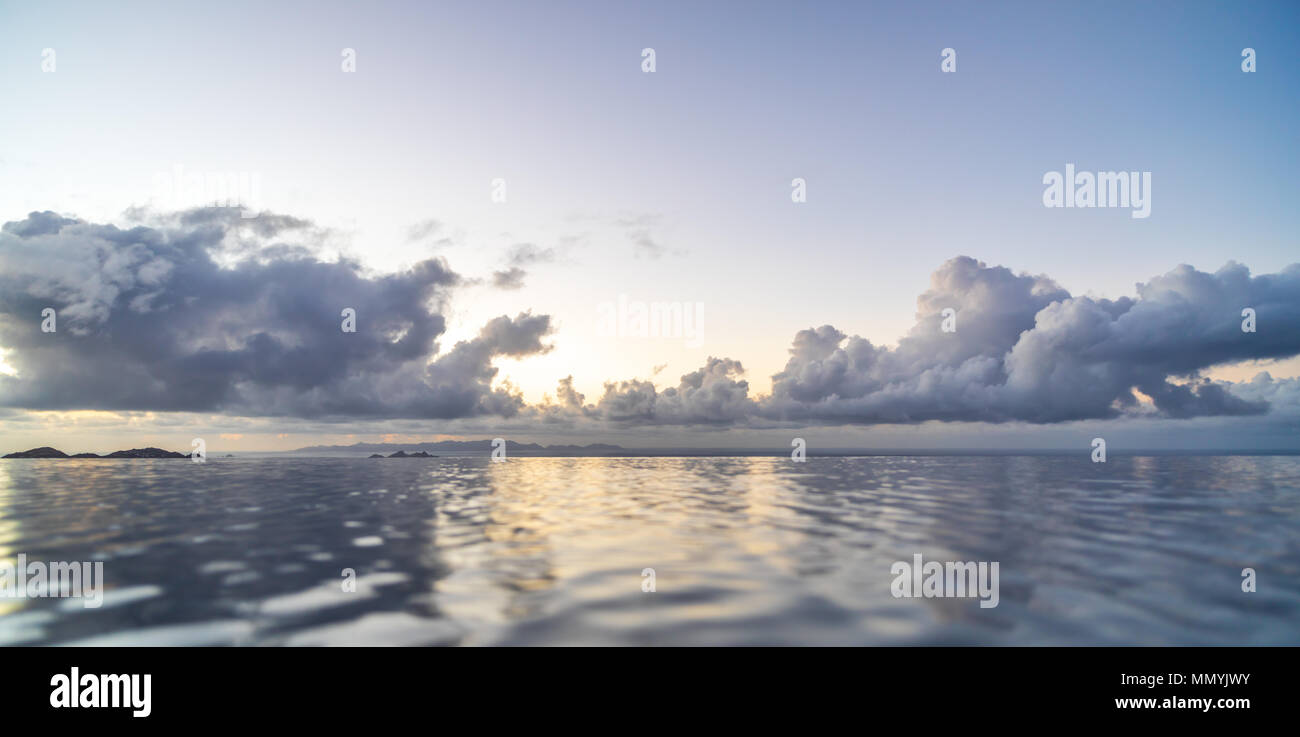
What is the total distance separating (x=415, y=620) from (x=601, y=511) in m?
16.1

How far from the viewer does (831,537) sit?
722 inches

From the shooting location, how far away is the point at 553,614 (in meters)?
10.3

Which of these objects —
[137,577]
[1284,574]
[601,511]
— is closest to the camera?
[137,577]

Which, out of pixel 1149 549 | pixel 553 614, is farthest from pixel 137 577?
pixel 1149 549

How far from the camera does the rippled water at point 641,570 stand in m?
9.62

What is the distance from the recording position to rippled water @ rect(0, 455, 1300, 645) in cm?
962

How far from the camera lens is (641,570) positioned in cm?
1399

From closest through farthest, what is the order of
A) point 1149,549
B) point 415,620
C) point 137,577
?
point 415,620 < point 137,577 < point 1149,549
